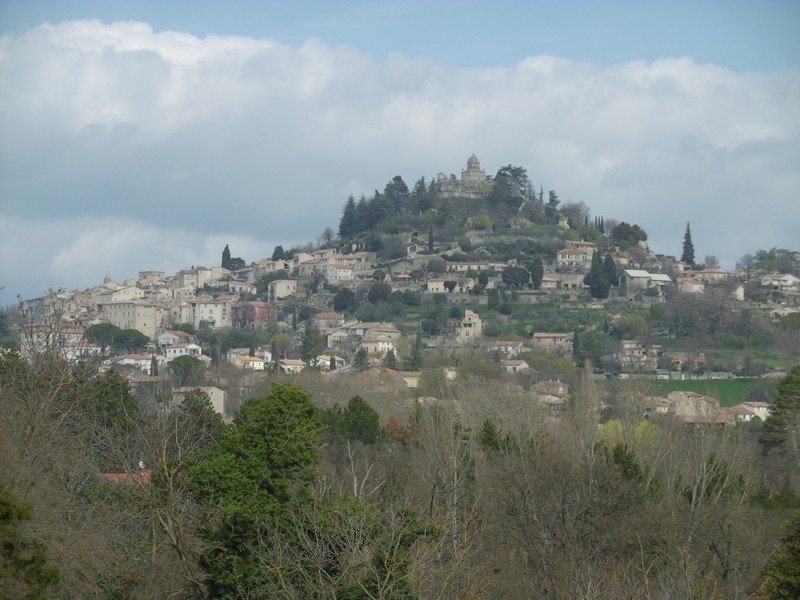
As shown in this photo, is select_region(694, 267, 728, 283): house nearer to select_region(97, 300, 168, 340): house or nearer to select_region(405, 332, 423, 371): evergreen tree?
select_region(405, 332, 423, 371): evergreen tree

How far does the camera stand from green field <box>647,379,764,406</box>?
66800mm

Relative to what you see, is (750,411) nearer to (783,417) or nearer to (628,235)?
(783,417)

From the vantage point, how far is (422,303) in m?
100

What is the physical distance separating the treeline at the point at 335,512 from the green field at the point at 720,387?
33.8 meters

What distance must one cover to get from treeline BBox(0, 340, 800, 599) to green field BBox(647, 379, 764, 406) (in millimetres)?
33784

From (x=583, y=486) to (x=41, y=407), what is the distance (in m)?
10.1

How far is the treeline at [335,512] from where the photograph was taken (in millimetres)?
15461

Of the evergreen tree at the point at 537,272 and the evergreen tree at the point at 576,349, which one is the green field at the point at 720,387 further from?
the evergreen tree at the point at 537,272

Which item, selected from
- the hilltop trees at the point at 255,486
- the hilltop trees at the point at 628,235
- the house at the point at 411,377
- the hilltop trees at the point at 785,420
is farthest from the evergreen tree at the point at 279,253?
the hilltop trees at the point at 255,486

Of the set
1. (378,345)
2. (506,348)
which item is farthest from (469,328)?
(506,348)

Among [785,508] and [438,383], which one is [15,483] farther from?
[438,383]

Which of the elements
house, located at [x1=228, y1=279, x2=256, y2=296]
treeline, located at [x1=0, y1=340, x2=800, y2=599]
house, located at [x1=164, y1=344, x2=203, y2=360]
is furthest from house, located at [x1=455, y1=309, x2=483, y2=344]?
treeline, located at [x1=0, y1=340, x2=800, y2=599]

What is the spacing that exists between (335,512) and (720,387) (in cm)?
5849

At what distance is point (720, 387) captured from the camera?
71375mm
